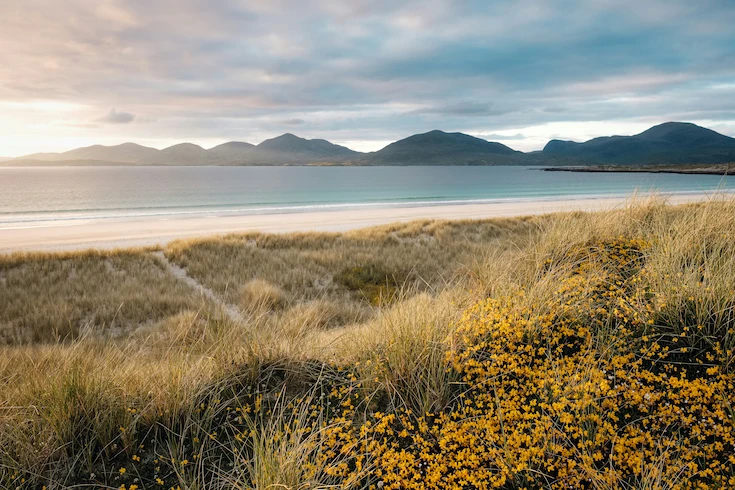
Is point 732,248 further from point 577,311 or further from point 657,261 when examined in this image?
point 577,311

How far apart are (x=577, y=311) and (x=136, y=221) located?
90.3ft

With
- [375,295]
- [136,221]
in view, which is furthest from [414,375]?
[136,221]

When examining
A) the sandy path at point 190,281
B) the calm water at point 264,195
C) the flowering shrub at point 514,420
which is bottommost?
the sandy path at point 190,281

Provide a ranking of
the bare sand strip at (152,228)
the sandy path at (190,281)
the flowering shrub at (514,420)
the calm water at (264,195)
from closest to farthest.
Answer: the flowering shrub at (514,420), the sandy path at (190,281), the bare sand strip at (152,228), the calm water at (264,195)

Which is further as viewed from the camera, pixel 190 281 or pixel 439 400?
pixel 190 281

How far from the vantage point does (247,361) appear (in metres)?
4.48

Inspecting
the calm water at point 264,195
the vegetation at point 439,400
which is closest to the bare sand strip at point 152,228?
the calm water at point 264,195

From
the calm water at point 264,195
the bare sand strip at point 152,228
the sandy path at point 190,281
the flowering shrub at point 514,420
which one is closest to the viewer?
the flowering shrub at point 514,420

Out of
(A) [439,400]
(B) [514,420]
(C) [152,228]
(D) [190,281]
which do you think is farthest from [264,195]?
(B) [514,420]

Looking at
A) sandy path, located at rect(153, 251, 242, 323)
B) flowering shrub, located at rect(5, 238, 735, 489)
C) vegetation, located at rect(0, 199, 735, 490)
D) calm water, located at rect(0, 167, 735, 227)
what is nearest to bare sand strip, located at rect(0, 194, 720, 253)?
sandy path, located at rect(153, 251, 242, 323)

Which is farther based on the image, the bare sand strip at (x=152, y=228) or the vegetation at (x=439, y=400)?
the bare sand strip at (x=152, y=228)

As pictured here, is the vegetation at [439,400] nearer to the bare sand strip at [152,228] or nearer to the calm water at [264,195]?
the calm water at [264,195]

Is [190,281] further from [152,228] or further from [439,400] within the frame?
[152,228]

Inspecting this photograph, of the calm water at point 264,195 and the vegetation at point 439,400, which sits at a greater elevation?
the calm water at point 264,195
